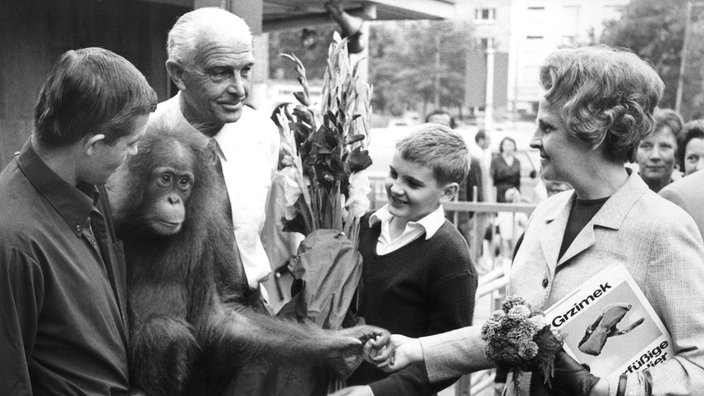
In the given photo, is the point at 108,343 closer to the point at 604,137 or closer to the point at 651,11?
the point at 604,137

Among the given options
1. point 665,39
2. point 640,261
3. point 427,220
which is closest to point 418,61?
Result: point 665,39

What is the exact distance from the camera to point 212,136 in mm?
3123

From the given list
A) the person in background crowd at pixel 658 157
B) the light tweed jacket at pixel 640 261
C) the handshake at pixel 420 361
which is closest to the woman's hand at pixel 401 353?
the handshake at pixel 420 361

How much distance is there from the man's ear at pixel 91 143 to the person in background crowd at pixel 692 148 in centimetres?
460

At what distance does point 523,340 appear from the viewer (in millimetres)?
2480

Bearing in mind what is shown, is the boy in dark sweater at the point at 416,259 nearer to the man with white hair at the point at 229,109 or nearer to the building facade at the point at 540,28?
the man with white hair at the point at 229,109

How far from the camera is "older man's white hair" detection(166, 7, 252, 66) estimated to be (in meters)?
3.08

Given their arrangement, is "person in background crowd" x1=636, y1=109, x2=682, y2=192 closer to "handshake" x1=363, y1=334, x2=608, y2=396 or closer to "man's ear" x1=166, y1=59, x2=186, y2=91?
"handshake" x1=363, y1=334, x2=608, y2=396

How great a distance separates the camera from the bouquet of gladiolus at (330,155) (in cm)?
318

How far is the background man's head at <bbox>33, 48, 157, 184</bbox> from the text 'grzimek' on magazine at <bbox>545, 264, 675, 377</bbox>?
3.98 feet

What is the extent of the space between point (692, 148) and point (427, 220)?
11.3ft

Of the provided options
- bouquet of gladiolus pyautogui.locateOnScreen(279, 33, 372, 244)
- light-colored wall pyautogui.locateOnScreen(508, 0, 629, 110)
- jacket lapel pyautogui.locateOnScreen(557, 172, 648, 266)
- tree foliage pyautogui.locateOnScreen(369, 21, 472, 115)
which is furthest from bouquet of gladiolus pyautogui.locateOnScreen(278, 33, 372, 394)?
tree foliage pyautogui.locateOnScreen(369, 21, 472, 115)

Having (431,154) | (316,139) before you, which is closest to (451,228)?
(431,154)

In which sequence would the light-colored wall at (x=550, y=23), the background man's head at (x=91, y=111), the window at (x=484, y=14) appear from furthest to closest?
1. the window at (x=484, y=14)
2. the light-colored wall at (x=550, y=23)
3. the background man's head at (x=91, y=111)
